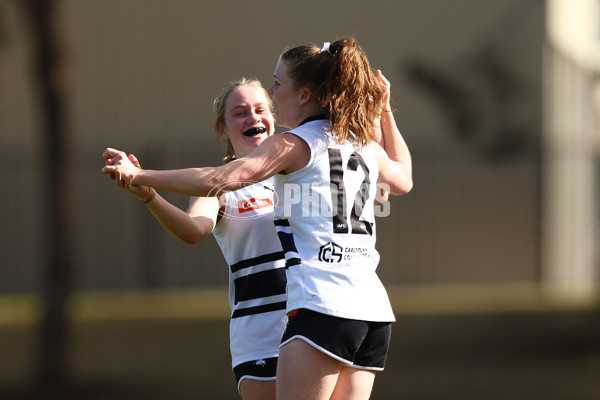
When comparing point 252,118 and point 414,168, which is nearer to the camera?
point 252,118

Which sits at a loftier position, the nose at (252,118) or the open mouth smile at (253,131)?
the nose at (252,118)

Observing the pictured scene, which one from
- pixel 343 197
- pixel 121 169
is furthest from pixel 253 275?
pixel 121 169

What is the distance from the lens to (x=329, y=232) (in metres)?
2.93

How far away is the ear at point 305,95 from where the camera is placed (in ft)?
10.0

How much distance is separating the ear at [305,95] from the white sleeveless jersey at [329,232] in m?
0.08

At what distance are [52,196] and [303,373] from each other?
24.2 feet

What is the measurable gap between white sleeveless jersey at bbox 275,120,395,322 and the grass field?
7020mm

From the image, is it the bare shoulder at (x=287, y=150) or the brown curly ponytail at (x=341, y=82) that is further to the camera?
the brown curly ponytail at (x=341, y=82)

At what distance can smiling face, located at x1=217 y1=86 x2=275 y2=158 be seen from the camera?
357 centimetres

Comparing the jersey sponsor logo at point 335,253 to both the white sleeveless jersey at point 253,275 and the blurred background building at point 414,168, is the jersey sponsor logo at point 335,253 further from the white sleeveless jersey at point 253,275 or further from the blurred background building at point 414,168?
the blurred background building at point 414,168

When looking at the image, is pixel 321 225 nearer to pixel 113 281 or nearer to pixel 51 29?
pixel 51 29

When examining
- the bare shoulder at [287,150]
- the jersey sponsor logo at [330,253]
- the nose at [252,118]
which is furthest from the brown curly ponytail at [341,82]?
the nose at [252,118]

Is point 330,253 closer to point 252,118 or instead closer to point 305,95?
point 305,95

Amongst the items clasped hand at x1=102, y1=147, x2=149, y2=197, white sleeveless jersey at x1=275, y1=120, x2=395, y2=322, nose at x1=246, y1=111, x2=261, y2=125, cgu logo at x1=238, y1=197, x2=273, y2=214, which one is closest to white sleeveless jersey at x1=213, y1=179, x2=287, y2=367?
cgu logo at x1=238, y1=197, x2=273, y2=214
